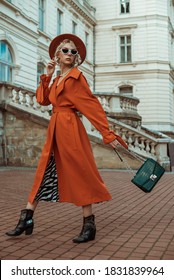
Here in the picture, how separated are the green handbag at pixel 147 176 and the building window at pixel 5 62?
15.0 m

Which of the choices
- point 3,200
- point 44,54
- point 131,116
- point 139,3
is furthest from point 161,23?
point 3,200

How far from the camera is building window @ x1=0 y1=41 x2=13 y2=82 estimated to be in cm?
1814

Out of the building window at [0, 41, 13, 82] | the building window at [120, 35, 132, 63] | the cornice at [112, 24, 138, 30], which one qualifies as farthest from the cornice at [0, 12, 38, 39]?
the cornice at [112, 24, 138, 30]

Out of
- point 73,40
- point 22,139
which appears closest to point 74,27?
point 22,139

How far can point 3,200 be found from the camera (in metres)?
6.63

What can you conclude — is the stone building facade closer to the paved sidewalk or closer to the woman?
the paved sidewalk

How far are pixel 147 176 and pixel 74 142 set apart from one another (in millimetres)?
894

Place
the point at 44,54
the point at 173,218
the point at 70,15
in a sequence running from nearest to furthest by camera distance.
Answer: the point at 173,218 → the point at 44,54 → the point at 70,15

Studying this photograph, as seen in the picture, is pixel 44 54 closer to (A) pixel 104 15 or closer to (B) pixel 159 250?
(A) pixel 104 15

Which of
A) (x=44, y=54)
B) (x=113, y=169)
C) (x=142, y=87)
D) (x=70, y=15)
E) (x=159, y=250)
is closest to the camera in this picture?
(x=159, y=250)

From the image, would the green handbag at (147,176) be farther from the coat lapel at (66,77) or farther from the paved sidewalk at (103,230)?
the coat lapel at (66,77)

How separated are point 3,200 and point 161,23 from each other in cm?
2558

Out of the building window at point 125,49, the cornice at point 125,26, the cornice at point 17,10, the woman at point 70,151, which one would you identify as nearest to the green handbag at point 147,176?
the woman at point 70,151

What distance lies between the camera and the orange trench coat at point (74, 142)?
3975 millimetres
